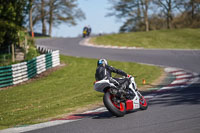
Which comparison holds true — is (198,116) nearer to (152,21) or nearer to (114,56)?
(114,56)

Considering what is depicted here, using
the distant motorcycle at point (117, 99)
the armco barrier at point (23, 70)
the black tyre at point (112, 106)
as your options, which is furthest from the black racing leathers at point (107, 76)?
the armco barrier at point (23, 70)

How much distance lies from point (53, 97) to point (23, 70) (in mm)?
7035

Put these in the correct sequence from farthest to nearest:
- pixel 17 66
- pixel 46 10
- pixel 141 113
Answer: pixel 46 10 → pixel 17 66 → pixel 141 113

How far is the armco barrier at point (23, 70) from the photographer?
59.2ft

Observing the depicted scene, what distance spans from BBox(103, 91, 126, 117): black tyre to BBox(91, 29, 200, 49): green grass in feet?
94.8

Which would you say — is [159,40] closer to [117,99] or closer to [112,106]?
[117,99]

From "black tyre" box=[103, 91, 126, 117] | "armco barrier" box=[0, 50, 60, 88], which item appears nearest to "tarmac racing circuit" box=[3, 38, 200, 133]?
"black tyre" box=[103, 91, 126, 117]

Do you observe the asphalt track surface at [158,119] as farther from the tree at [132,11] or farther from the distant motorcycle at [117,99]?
the tree at [132,11]

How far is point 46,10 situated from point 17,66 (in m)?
44.5

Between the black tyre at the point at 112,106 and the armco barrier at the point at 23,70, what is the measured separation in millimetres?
11293

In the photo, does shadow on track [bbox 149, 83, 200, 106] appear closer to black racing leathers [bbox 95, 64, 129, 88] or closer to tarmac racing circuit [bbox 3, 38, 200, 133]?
tarmac racing circuit [bbox 3, 38, 200, 133]

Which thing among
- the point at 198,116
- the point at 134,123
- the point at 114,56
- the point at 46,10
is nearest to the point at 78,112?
the point at 134,123

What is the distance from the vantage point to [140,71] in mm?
19656

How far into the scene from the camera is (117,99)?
26.4 ft
